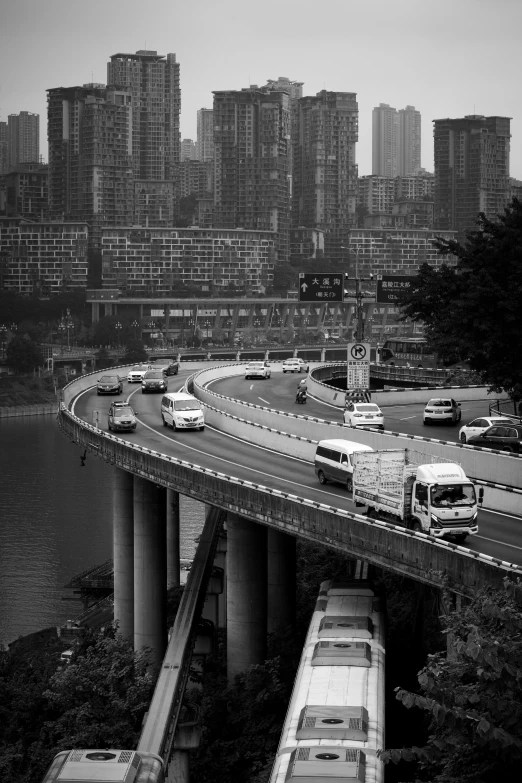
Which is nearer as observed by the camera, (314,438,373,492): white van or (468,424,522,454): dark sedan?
(314,438,373,492): white van

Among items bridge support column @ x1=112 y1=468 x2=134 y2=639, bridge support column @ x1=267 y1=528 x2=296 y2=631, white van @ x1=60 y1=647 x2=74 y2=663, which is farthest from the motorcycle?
bridge support column @ x1=267 y1=528 x2=296 y2=631

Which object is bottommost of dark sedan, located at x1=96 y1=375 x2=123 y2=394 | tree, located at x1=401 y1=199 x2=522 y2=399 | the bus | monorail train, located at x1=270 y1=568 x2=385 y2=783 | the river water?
the river water

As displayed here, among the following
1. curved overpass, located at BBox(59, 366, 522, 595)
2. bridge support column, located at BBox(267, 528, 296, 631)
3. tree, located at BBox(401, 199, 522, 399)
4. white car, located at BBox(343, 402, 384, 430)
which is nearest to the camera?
curved overpass, located at BBox(59, 366, 522, 595)

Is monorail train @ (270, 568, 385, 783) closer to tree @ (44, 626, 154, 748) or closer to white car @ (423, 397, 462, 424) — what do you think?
tree @ (44, 626, 154, 748)

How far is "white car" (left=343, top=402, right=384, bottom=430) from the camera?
51.8 m

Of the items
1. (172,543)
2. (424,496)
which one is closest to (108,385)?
(172,543)

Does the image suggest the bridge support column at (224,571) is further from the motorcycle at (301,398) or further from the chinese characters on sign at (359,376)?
the motorcycle at (301,398)

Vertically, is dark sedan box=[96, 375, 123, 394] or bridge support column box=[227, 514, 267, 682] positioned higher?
dark sedan box=[96, 375, 123, 394]

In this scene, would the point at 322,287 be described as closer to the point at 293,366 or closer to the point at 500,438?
the point at 500,438

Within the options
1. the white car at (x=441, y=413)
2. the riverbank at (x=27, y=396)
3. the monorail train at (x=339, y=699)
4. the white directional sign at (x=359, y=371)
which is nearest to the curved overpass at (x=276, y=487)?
the monorail train at (x=339, y=699)

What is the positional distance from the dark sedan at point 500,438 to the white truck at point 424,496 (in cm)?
1166

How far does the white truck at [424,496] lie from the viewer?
29.7 m

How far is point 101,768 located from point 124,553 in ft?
94.9

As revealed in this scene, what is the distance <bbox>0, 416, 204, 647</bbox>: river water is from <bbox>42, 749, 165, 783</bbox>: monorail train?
34751 mm
